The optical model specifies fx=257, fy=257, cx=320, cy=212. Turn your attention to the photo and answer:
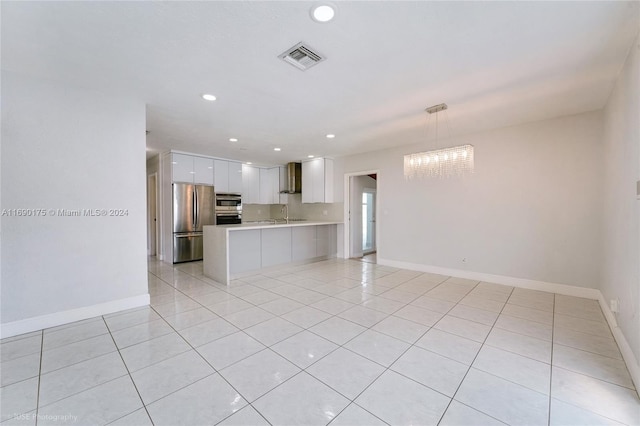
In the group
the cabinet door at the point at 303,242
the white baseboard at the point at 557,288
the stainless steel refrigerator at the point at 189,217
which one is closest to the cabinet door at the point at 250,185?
the stainless steel refrigerator at the point at 189,217

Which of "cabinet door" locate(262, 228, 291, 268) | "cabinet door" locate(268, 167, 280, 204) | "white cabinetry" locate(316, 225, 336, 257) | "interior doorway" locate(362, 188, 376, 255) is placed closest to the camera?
"cabinet door" locate(262, 228, 291, 268)

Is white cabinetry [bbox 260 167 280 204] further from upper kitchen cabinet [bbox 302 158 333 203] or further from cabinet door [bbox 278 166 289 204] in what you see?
upper kitchen cabinet [bbox 302 158 333 203]

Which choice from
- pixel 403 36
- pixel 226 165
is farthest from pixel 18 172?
pixel 226 165

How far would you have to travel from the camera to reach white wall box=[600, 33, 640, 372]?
1.94 meters

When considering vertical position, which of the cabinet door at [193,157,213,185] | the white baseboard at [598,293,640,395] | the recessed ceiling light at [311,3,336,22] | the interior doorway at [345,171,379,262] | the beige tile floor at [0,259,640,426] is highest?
the recessed ceiling light at [311,3,336,22]

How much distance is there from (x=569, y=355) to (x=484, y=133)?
134 inches

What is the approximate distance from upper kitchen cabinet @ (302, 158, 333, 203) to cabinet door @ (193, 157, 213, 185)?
235cm

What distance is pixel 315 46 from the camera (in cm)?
205

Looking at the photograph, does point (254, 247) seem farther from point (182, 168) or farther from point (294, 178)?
point (294, 178)

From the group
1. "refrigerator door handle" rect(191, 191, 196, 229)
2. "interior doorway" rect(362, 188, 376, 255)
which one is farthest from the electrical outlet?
"refrigerator door handle" rect(191, 191, 196, 229)

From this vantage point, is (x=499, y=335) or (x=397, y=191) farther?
(x=397, y=191)

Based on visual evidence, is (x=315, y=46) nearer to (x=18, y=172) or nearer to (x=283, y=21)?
(x=283, y=21)

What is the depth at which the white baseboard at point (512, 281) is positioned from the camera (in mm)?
3545

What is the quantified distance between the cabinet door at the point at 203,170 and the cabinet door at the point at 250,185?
3.33ft
